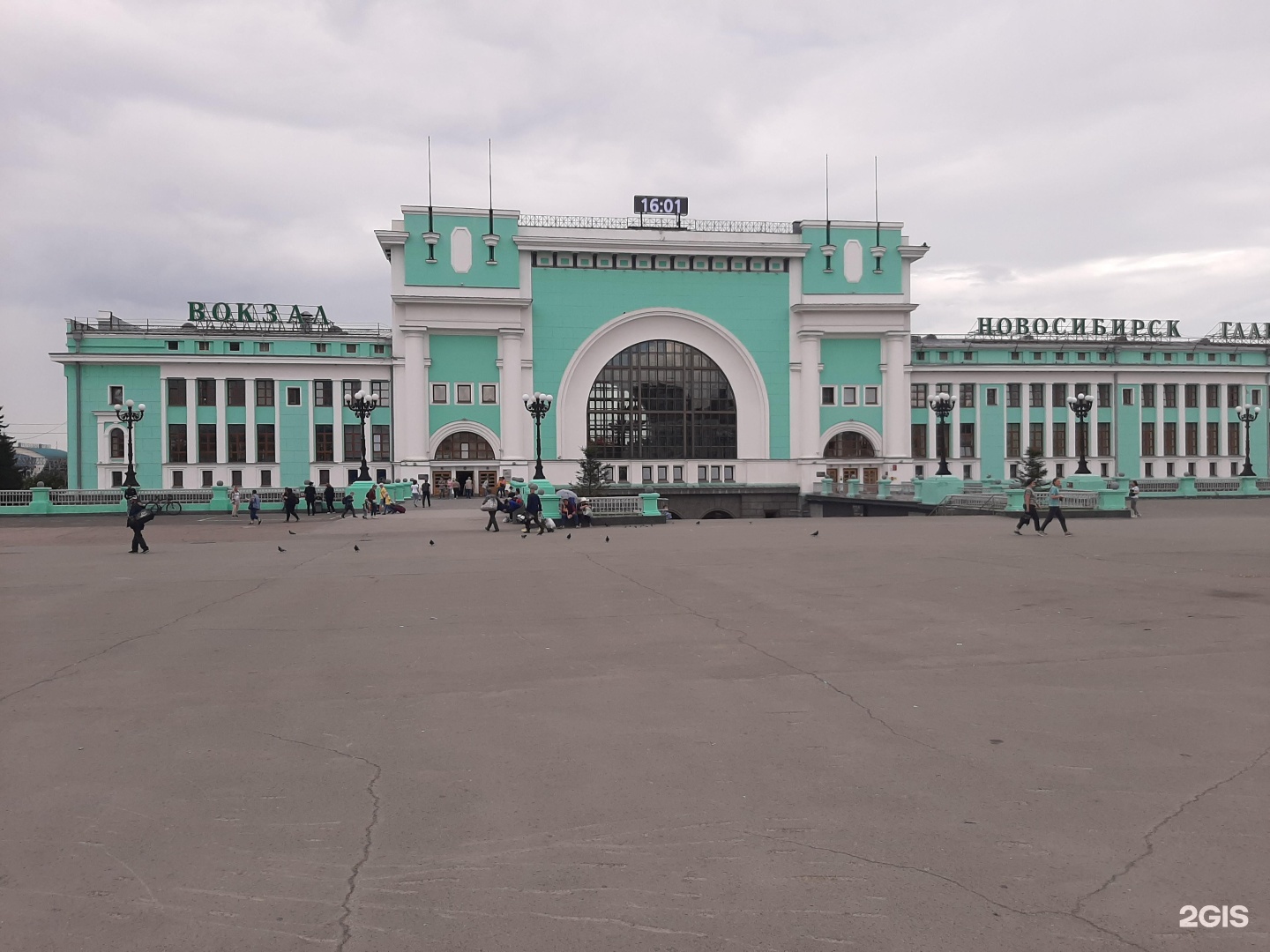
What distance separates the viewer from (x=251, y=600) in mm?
11398

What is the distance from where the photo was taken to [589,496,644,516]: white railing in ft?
93.6

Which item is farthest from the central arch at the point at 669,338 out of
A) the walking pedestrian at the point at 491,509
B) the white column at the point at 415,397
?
the walking pedestrian at the point at 491,509

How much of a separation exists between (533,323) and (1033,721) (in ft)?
174

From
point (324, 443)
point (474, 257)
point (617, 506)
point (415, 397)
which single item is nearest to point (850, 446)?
point (474, 257)

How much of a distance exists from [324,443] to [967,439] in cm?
4628

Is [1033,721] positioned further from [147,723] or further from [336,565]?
[336,565]

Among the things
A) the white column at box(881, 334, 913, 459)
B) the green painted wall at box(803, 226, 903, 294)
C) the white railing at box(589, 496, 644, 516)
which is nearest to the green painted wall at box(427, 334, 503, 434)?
the green painted wall at box(803, 226, 903, 294)

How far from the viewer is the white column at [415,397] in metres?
53.5

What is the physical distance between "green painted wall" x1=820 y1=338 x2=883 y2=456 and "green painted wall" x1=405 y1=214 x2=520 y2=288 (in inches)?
867

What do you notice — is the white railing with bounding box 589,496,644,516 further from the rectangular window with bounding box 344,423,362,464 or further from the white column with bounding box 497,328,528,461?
the rectangular window with bounding box 344,423,362,464

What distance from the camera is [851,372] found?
59.6 m

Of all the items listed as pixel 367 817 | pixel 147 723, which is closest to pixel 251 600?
pixel 147 723

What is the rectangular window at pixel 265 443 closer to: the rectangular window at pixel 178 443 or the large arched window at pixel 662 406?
the rectangular window at pixel 178 443

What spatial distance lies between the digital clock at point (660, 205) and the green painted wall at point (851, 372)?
13309 millimetres
